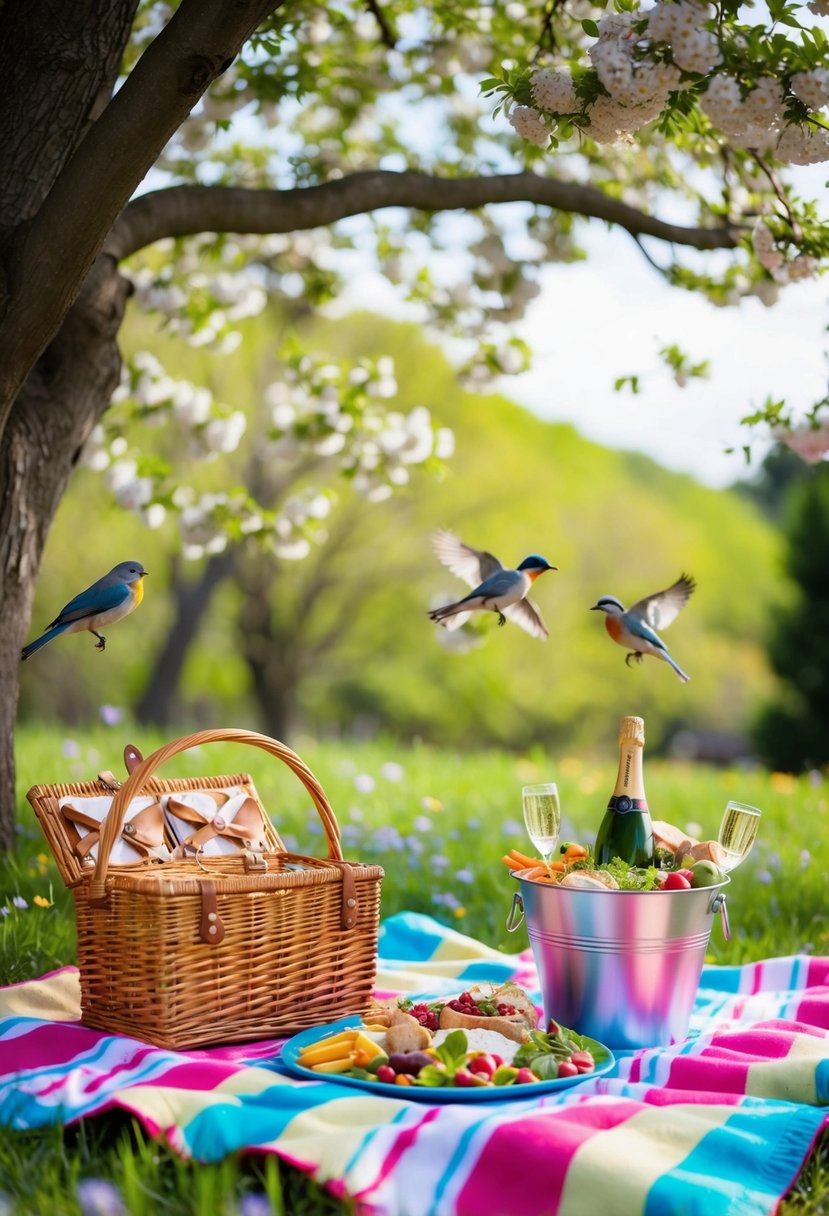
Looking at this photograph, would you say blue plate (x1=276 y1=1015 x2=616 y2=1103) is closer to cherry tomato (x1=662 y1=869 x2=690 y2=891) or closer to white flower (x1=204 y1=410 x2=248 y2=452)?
cherry tomato (x1=662 y1=869 x2=690 y2=891)

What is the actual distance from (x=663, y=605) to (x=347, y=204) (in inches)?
79.8

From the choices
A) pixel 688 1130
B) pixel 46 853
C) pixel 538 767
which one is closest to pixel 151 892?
pixel 688 1130

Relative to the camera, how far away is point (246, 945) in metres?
2.74

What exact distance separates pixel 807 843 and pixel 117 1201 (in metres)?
4.00

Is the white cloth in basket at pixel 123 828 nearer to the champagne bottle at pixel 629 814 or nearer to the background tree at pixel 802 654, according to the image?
the champagne bottle at pixel 629 814

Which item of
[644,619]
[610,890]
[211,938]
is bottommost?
[211,938]

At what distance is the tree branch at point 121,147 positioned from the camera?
275 centimetres

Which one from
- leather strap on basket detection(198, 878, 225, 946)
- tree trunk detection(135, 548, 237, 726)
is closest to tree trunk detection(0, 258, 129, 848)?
leather strap on basket detection(198, 878, 225, 946)

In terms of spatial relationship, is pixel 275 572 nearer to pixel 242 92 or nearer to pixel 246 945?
pixel 242 92

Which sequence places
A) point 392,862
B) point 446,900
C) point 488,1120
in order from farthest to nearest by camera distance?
point 392,862 < point 446,900 < point 488,1120

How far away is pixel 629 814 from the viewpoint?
3078 millimetres

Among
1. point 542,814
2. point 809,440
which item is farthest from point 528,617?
point 809,440

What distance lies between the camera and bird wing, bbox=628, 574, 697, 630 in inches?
116

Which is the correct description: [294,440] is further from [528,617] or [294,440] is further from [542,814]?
[542,814]
